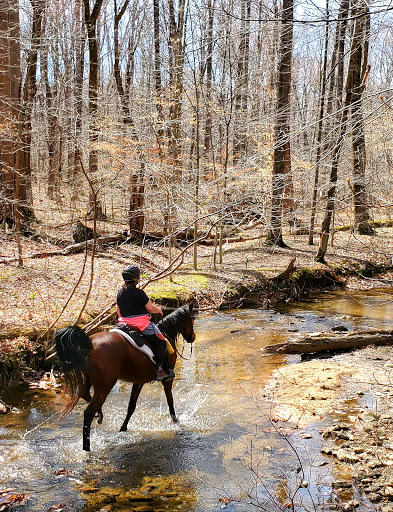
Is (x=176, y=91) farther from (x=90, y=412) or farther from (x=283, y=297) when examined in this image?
(x=90, y=412)

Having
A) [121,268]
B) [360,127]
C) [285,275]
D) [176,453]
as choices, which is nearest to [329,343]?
[176,453]

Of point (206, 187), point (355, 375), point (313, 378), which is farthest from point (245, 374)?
point (206, 187)

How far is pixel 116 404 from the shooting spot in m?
7.85

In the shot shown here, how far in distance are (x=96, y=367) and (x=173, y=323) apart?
5.90 ft

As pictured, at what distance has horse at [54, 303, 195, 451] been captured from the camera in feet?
19.4

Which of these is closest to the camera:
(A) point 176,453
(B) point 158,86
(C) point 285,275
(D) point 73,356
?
(D) point 73,356

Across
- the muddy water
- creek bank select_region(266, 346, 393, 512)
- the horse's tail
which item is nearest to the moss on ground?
the muddy water

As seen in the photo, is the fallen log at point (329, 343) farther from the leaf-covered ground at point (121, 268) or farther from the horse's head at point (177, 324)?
the horse's head at point (177, 324)

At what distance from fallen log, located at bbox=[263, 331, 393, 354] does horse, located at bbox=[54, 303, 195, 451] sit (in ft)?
11.7

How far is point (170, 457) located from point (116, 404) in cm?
209

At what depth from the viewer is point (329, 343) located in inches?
402

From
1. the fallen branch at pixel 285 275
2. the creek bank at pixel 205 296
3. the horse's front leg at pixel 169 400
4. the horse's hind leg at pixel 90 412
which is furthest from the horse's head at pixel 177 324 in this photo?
the fallen branch at pixel 285 275

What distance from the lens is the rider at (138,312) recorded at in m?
6.90

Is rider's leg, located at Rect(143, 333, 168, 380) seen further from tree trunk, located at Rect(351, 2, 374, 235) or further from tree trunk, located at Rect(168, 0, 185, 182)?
tree trunk, located at Rect(168, 0, 185, 182)
